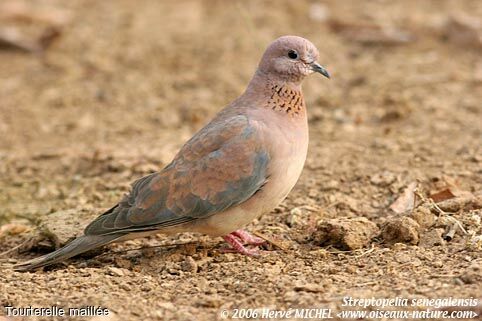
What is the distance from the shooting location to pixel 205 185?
4867 millimetres

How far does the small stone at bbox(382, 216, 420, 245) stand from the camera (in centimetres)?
488

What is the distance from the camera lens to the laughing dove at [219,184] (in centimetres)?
482

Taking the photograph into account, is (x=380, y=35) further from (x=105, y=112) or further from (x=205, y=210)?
(x=205, y=210)

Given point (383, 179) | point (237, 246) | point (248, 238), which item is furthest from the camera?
Result: point (383, 179)

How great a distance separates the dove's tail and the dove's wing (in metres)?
0.04

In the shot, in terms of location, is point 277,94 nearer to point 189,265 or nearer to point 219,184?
point 219,184

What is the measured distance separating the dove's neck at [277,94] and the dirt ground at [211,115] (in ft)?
2.38

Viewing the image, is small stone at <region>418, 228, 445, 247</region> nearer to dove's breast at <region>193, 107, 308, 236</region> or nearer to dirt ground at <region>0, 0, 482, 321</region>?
dirt ground at <region>0, 0, 482, 321</region>

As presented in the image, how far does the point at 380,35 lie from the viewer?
9.55m

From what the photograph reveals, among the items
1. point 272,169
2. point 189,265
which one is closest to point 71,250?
point 189,265

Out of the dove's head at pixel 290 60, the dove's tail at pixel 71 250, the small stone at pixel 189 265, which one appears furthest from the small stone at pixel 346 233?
the dove's tail at pixel 71 250

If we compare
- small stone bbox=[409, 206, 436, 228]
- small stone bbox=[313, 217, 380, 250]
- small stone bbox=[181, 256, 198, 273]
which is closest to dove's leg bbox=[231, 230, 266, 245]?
small stone bbox=[313, 217, 380, 250]

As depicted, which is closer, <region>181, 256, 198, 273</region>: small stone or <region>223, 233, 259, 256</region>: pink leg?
<region>181, 256, 198, 273</region>: small stone

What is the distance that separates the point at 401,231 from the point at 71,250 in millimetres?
1873
